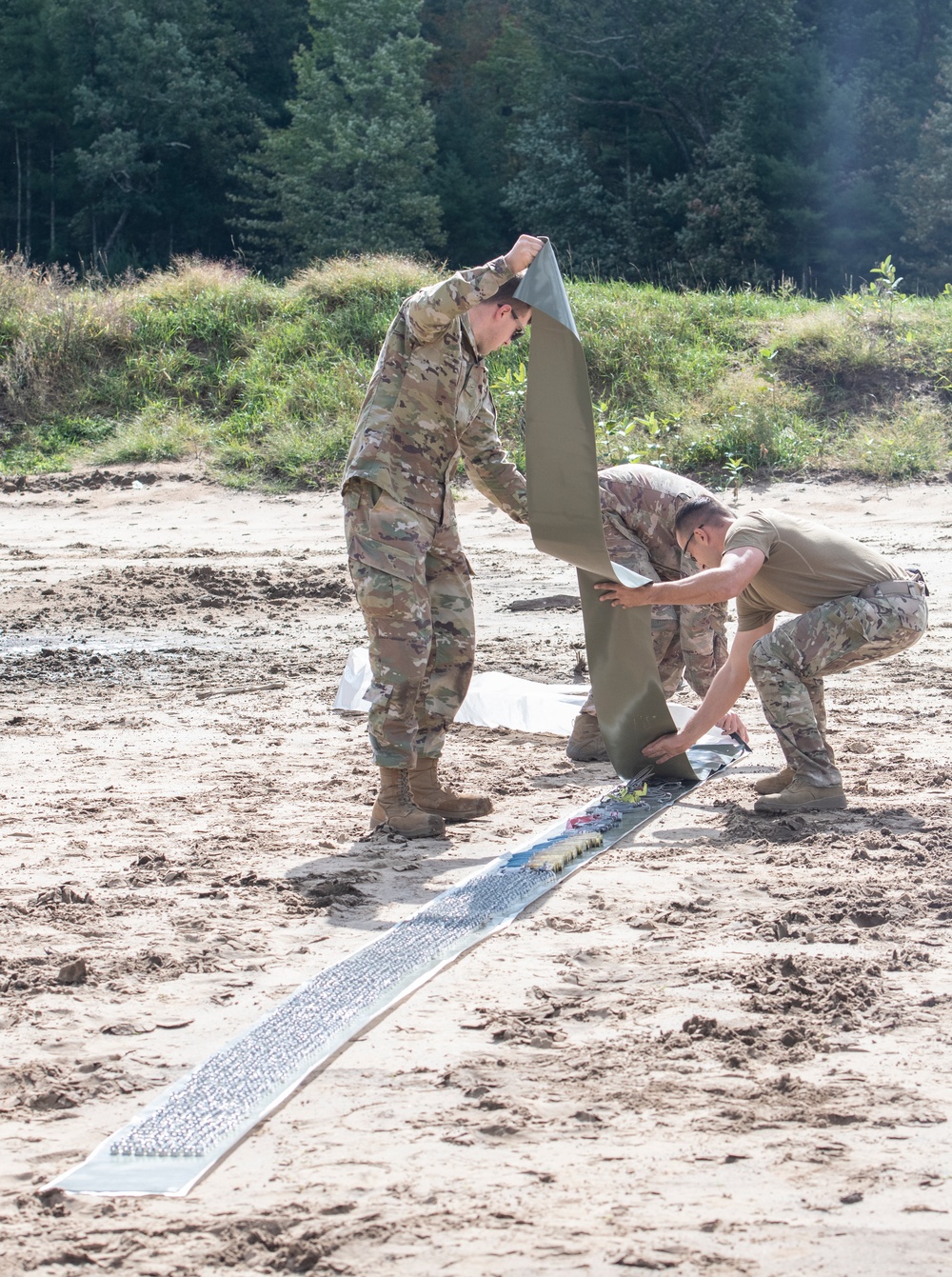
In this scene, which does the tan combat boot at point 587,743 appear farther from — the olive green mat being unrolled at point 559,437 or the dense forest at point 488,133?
the dense forest at point 488,133

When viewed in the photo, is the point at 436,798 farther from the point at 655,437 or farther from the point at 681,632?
the point at 655,437

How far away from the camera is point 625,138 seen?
3347 cm

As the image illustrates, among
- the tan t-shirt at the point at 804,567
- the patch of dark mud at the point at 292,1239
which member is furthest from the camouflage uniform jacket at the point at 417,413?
the patch of dark mud at the point at 292,1239

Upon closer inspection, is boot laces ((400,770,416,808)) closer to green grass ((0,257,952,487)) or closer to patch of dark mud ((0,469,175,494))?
green grass ((0,257,952,487))

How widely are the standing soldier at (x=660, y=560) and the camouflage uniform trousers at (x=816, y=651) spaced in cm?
→ 84

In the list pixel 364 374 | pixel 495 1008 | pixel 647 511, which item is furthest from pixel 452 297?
pixel 364 374

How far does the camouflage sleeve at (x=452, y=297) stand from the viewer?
4215mm

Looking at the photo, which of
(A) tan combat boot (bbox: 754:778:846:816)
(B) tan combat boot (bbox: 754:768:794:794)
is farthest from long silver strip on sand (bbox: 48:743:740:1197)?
(B) tan combat boot (bbox: 754:768:794:794)

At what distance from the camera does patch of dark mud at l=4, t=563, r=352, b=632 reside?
9281 millimetres

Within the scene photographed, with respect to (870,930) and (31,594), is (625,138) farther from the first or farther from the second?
(870,930)

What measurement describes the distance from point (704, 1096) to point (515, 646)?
5502mm

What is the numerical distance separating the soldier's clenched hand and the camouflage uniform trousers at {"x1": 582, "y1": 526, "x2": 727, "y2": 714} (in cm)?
164

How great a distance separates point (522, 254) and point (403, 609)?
1180 millimetres

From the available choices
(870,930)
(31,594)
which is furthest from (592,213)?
(870,930)
